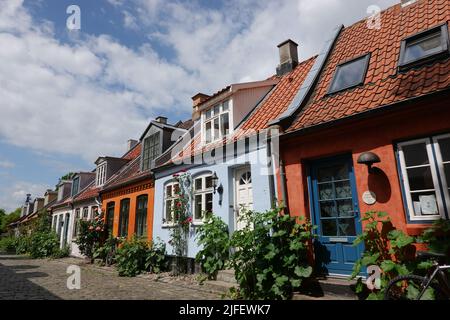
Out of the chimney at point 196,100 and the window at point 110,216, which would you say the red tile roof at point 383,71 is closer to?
the chimney at point 196,100

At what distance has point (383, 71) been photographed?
649cm

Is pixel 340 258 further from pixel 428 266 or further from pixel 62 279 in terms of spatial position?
pixel 62 279

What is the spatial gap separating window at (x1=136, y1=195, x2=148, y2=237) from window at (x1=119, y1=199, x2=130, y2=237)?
1.17 metres

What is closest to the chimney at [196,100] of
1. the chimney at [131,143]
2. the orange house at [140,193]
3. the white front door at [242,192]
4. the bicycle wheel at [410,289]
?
the orange house at [140,193]

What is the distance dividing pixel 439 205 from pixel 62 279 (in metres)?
10.7

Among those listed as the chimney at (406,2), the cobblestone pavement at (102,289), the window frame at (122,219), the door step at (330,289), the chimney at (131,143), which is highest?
the chimney at (131,143)

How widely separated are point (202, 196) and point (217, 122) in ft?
8.86

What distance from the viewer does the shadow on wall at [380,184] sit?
5.34 m

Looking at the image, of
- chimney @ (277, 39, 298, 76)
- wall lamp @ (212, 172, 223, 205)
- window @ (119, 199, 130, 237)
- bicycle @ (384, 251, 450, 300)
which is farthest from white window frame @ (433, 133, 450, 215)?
window @ (119, 199, 130, 237)

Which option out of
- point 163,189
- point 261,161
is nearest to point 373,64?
point 261,161

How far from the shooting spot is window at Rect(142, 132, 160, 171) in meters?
13.4

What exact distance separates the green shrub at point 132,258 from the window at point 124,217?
308 cm

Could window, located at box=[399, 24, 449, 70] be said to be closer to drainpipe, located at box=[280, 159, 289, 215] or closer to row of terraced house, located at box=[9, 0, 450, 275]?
row of terraced house, located at box=[9, 0, 450, 275]

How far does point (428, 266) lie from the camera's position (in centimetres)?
425
